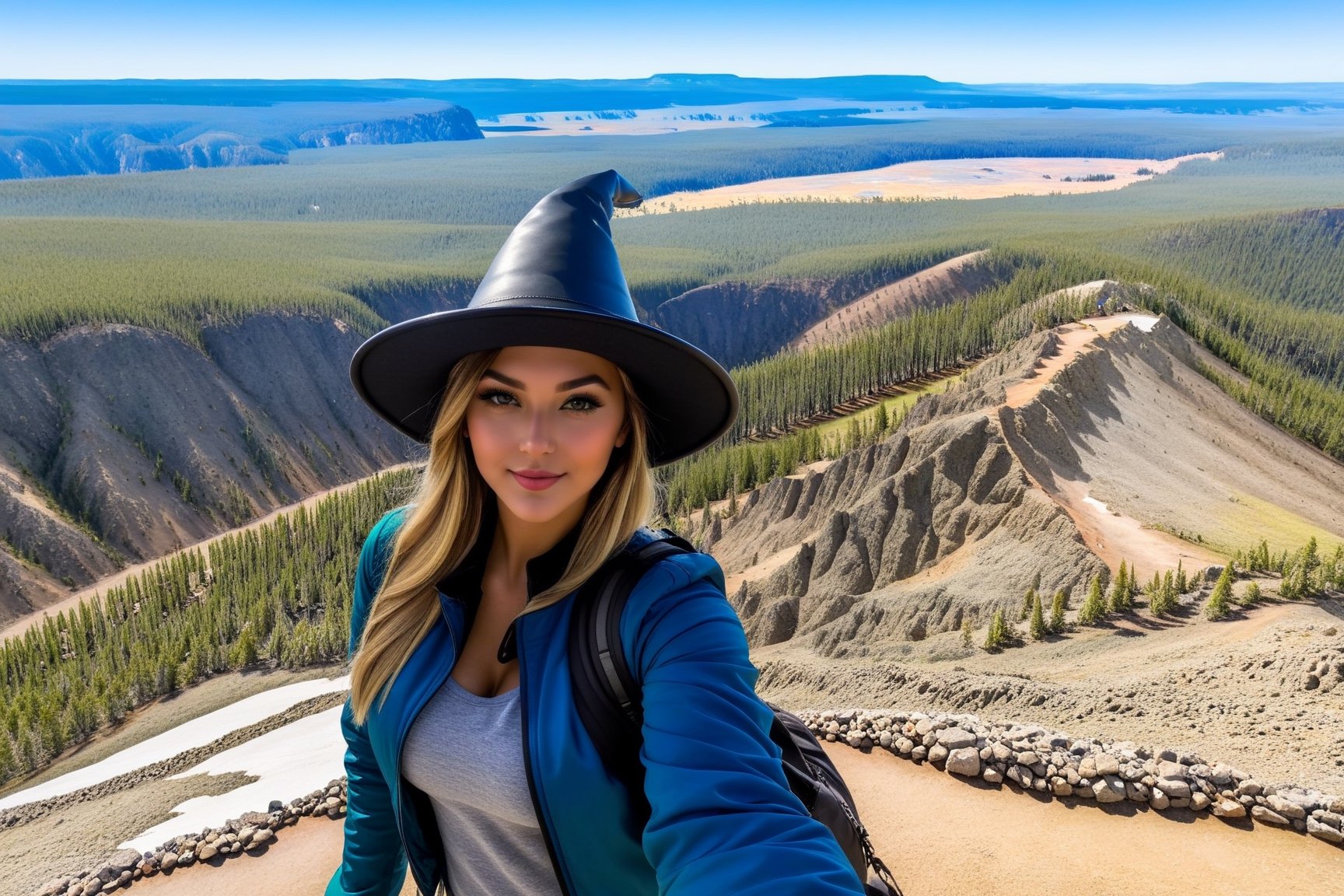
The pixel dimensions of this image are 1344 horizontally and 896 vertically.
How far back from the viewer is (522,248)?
3.24 m

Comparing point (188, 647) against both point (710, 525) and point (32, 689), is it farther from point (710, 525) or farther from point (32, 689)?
point (710, 525)

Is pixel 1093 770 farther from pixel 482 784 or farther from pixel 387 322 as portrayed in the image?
pixel 387 322

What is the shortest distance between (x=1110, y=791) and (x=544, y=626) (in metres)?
10.1

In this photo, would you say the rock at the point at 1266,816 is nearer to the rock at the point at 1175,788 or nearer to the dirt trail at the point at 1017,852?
the dirt trail at the point at 1017,852

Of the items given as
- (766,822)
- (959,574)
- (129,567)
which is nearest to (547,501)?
(766,822)

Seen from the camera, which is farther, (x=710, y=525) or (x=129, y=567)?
(x=129, y=567)

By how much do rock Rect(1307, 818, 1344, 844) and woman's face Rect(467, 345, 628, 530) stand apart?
35.1ft

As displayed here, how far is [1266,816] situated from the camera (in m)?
10.1

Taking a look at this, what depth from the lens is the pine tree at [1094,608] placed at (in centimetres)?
1921

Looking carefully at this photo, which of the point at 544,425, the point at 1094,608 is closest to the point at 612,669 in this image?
the point at 544,425

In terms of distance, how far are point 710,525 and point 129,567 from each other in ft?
133

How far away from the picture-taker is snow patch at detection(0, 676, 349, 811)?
963 inches

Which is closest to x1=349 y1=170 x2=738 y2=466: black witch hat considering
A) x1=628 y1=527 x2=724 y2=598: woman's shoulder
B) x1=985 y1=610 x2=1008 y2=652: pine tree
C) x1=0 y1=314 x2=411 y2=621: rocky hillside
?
x1=628 y1=527 x2=724 y2=598: woman's shoulder

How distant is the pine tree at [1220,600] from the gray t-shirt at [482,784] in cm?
1904
